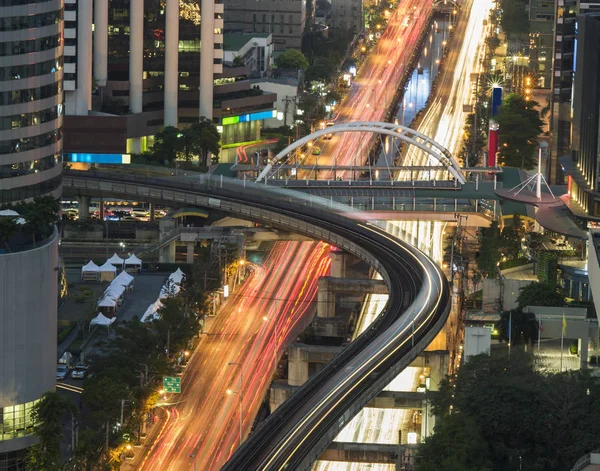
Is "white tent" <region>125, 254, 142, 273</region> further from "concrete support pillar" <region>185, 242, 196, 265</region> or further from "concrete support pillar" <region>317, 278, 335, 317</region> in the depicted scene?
"concrete support pillar" <region>317, 278, 335, 317</region>

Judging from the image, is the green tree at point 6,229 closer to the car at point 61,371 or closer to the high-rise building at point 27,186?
the high-rise building at point 27,186

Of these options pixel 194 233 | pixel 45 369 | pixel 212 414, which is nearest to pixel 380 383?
pixel 212 414

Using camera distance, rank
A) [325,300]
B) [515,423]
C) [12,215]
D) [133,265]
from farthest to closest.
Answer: [133,265] < [325,300] < [12,215] < [515,423]

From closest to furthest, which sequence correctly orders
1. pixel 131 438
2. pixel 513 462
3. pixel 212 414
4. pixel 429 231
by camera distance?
pixel 513 462, pixel 131 438, pixel 212 414, pixel 429 231

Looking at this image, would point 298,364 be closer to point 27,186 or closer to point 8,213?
point 27,186

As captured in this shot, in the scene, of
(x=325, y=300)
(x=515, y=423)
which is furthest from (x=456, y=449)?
(x=325, y=300)

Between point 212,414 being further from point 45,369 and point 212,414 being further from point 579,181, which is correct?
point 579,181
